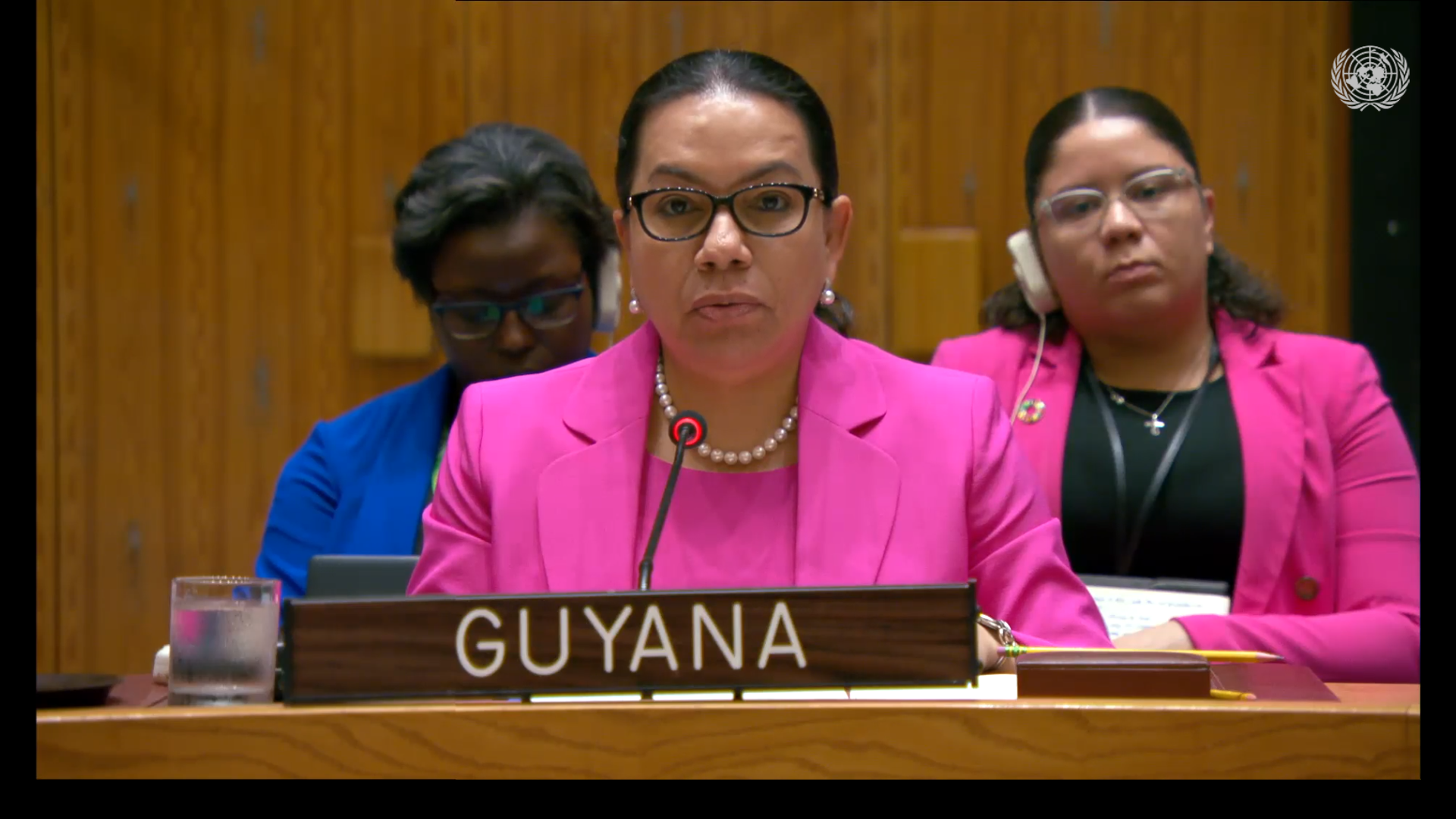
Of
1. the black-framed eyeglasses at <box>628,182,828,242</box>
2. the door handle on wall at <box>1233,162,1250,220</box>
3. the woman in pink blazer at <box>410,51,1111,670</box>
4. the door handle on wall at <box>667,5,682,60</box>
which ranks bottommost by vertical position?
the woman in pink blazer at <box>410,51,1111,670</box>

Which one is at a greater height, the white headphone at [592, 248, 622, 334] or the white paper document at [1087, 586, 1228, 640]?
the white headphone at [592, 248, 622, 334]

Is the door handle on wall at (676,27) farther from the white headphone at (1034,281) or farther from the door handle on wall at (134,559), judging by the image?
the door handle on wall at (134,559)

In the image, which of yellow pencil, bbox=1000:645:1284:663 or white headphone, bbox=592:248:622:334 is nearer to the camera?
yellow pencil, bbox=1000:645:1284:663

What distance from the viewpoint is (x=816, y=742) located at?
3.70 feet

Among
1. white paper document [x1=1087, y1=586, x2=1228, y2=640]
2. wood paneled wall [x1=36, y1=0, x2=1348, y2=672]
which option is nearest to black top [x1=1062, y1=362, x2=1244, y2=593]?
white paper document [x1=1087, y1=586, x2=1228, y2=640]

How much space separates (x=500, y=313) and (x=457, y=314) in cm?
8

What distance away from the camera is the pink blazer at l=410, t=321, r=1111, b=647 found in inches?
66.7

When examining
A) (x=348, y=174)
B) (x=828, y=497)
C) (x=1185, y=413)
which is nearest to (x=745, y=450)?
(x=828, y=497)

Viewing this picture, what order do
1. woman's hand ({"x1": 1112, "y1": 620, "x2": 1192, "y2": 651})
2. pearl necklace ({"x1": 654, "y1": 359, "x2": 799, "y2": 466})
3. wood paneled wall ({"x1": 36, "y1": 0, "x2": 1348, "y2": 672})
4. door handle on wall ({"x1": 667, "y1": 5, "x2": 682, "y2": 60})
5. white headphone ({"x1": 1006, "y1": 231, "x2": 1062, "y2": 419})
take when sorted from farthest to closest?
door handle on wall ({"x1": 667, "y1": 5, "x2": 682, "y2": 60}), wood paneled wall ({"x1": 36, "y1": 0, "x2": 1348, "y2": 672}), white headphone ({"x1": 1006, "y1": 231, "x2": 1062, "y2": 419}), woman's hand ({"x1": 1112, "y1": 620, "x2": 1192, "y2": 651}), pearl necklace ({"x1": 654, "y1": 359, "x2": 799, "y2": 466})

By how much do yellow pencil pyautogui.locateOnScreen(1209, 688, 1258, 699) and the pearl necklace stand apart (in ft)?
2.24

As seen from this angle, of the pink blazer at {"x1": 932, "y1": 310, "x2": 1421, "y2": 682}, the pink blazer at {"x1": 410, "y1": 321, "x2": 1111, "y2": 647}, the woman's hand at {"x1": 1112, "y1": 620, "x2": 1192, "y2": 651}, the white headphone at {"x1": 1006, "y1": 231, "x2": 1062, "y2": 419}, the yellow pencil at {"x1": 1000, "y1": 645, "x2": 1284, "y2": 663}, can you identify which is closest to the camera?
the yellow pencil at {"x1": 1000, "y1": 645, "x2": 1284, "y2": 663}

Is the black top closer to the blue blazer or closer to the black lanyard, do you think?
the black lanyard

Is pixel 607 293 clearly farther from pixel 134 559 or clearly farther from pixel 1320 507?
pixel 134 559

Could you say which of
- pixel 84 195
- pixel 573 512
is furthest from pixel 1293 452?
pixel 84 195
